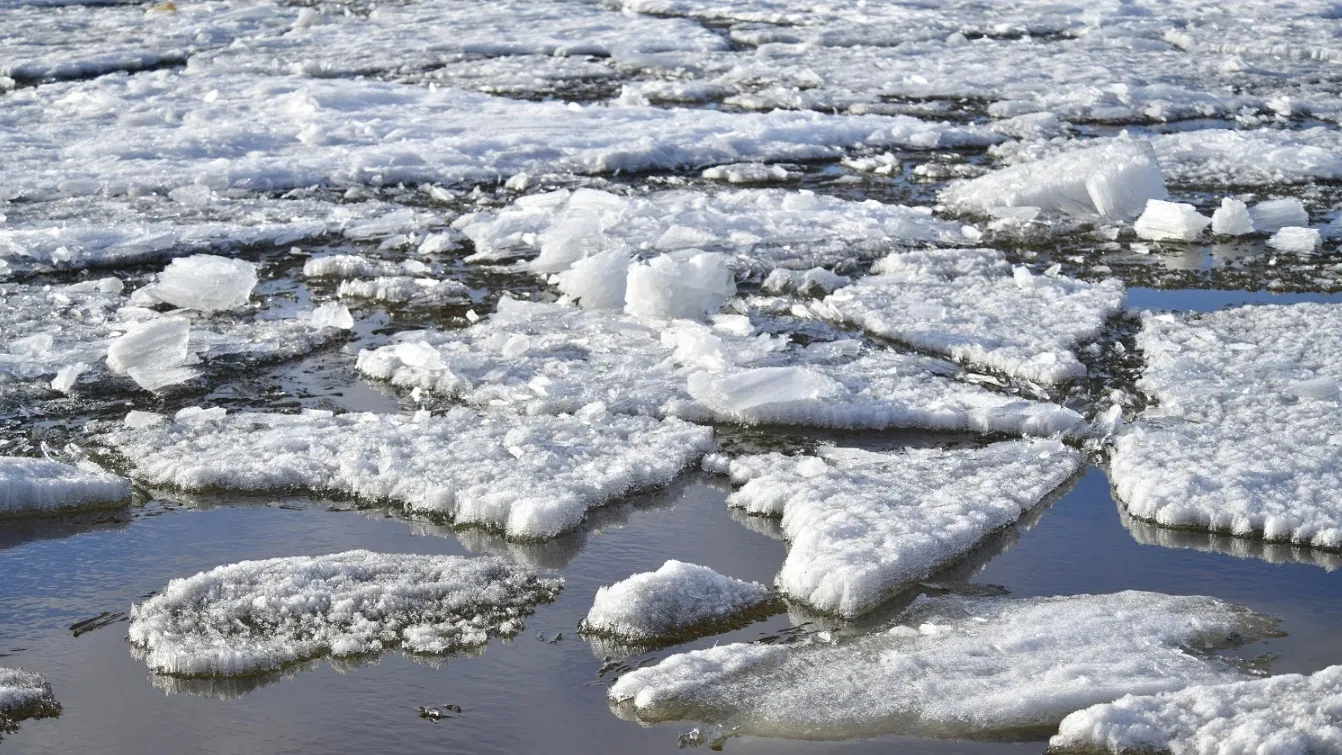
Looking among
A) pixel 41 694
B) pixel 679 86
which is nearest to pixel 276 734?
pixel 41 694

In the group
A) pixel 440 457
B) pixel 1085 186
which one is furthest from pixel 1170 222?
pixel 440 457

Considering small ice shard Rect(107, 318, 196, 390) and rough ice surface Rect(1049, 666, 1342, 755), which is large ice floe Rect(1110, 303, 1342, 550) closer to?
rough ice surface Rect(1049, 666, 1342, 755)

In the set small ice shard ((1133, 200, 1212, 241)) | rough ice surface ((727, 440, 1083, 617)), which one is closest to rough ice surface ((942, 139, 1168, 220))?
small ice shard ((1133, 200, 1212, 241))

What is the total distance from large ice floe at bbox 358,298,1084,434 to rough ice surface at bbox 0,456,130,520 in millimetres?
1228

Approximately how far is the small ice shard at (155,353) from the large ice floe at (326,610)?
5.54ft

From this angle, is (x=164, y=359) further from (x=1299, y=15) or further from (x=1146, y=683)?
(x=1299, y=15)

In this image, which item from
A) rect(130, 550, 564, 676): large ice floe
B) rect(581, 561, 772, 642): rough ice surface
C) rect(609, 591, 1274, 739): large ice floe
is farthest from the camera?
rect(581, 561, 772, 642): rough ice surface

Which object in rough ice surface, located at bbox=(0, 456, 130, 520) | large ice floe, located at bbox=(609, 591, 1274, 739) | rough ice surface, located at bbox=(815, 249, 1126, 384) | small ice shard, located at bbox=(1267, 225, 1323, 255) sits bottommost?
rough ice surface, located at bbox=(0, 456, 130, 520)

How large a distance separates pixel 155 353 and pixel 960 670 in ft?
11.1

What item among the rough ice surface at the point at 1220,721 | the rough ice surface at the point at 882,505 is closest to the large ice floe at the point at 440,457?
the rough ice surface at the point at 882,505

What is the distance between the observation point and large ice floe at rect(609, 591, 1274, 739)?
3.22 m

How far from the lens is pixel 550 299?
20.6 ft

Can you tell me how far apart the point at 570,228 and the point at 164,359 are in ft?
6.96

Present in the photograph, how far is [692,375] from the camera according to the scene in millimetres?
5105
